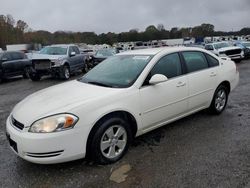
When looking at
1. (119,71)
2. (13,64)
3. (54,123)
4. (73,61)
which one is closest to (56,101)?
(54,123)

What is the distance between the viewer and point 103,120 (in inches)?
157

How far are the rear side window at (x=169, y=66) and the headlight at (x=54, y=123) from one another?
163 cm

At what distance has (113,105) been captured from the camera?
4.03 m

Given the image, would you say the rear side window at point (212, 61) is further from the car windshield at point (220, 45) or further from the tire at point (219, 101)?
the car windshield at point (220, 45)

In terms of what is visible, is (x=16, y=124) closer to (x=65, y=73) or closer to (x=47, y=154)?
(x=47, y=154)

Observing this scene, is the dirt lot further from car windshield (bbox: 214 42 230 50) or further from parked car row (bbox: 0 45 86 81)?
car windshield (bbox: 214 42 230 50)

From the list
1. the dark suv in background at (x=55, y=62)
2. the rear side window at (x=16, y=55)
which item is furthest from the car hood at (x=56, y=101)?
the rear side window at (x=16, y=55)

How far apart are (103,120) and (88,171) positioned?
695mm

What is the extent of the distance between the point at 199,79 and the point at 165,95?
1.05 meters

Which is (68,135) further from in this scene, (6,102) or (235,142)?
(6,102)

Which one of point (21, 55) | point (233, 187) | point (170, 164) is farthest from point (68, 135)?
point (21, 55)

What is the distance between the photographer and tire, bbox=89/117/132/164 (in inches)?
153

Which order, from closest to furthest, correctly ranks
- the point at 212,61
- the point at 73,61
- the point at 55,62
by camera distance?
1. the point at 212,61
2. the point at 55,62
3. the point at 73,61

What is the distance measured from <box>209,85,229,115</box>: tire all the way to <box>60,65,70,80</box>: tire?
9.91 m
